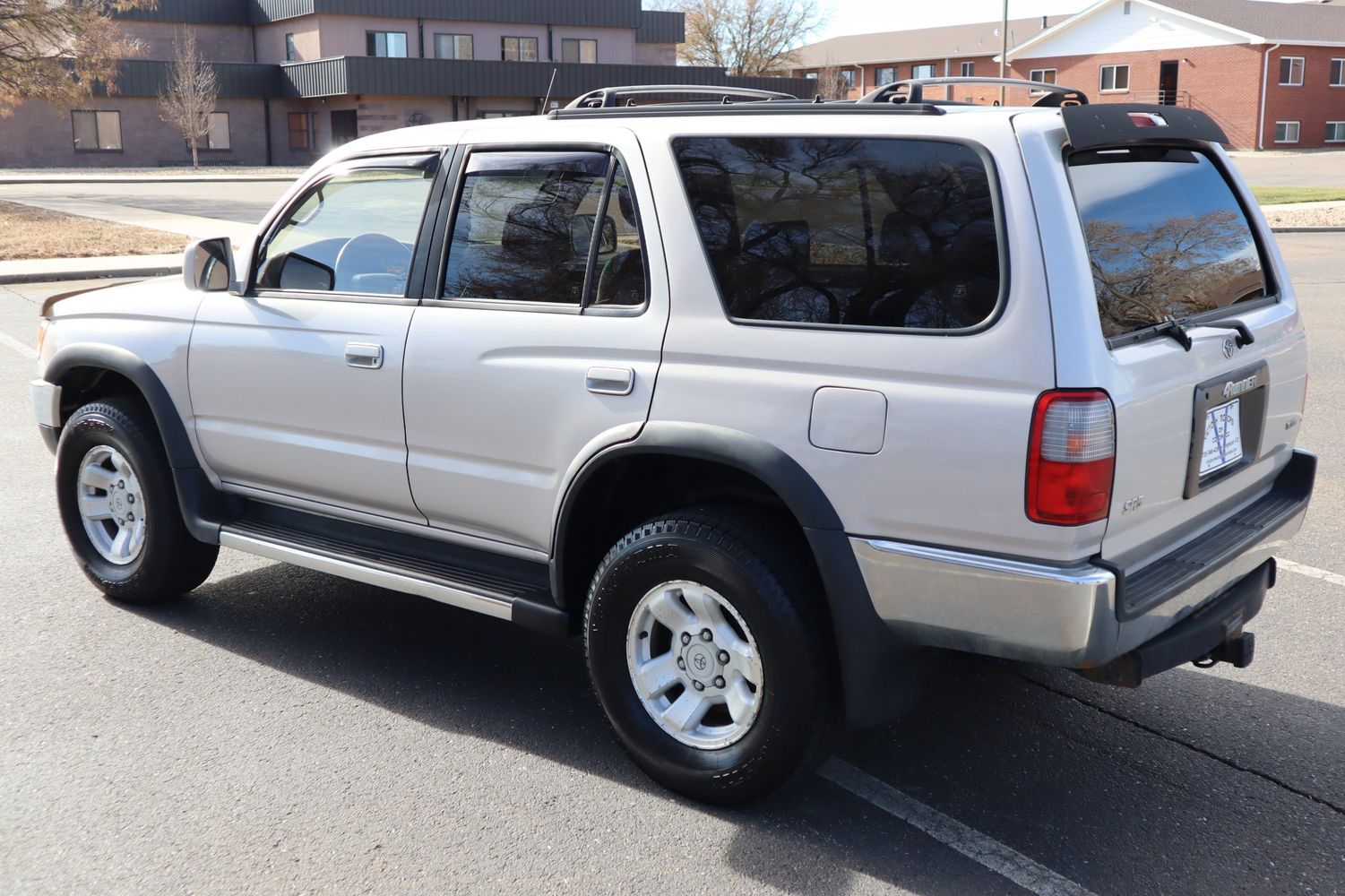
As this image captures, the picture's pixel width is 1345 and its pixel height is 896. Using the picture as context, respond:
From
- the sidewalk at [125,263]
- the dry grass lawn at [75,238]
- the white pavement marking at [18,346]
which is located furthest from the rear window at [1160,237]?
the dry grass lawn at [75,238]

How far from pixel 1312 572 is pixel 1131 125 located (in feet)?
9.91

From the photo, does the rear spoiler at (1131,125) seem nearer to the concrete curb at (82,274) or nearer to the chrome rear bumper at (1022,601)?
the chrome rear bumper at (1022,601)

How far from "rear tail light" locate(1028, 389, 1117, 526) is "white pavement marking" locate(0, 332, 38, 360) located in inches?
403

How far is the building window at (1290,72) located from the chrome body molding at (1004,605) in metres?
61.5

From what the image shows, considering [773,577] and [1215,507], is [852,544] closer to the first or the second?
[773,577]

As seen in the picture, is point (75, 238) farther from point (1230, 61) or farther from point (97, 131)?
point (1230, 61)

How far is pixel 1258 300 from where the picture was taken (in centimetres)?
399

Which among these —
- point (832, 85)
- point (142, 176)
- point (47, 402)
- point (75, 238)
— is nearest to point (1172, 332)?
point (47, 402)

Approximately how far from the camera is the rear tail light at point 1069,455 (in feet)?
9.84

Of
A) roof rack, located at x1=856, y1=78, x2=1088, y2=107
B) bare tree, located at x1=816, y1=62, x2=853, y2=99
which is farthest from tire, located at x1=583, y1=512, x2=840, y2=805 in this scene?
bare tree, located at x1=816, y1=62, x2=853, y2=99

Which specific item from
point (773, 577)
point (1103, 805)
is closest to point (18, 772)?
point (773, 577)

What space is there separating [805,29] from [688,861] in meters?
70.8

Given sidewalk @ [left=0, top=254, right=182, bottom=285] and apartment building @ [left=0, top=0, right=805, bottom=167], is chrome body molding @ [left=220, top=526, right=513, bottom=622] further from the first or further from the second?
apartment building @ [left=0, top=0, right=805, bottom=167]

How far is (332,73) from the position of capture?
51.1 metres
